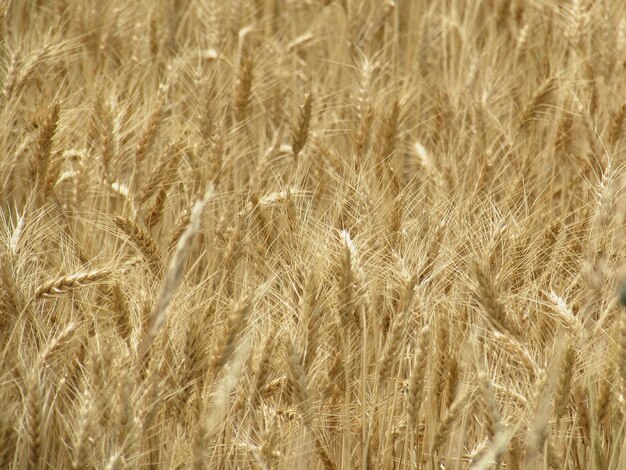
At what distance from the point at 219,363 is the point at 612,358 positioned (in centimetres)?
81

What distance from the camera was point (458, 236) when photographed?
7.51ft

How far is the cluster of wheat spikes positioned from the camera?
1840 millimetres

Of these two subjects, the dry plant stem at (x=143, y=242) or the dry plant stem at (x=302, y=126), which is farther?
the dry plant stem at (x=302, y=126)

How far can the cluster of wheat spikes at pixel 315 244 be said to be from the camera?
1.84 m

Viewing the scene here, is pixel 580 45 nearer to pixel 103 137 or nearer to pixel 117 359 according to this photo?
pixel 103 137

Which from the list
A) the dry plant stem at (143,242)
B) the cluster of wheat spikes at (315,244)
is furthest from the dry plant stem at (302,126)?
the dry plant stem at (143,242)

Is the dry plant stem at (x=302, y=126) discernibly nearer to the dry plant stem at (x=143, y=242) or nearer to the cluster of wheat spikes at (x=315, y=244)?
the cluster of wheat spikes at (x=315, y=244)

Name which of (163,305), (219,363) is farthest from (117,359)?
(163,305)

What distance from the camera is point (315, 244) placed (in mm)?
2086

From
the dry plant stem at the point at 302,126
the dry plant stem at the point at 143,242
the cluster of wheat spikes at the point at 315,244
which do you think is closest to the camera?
the cluster of wheat spikes at the point at 315,244

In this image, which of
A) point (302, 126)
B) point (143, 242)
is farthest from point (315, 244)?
point (302, 126)

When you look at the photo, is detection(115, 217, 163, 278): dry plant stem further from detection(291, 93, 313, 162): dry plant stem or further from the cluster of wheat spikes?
detection(291, 93, 313, 162): dry plant stem

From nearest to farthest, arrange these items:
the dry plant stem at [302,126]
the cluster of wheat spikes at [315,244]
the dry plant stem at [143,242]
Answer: the cluster of wheat spikes at [315,244], the dry plant stem at [143,242], the dry plant stem at [302,126]

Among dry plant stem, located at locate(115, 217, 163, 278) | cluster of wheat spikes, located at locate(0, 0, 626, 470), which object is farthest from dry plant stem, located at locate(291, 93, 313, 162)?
dry plant stem, located at locate(115, 217, 163, 278)
